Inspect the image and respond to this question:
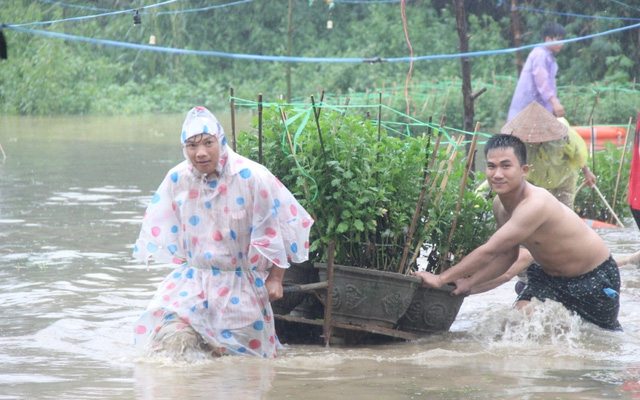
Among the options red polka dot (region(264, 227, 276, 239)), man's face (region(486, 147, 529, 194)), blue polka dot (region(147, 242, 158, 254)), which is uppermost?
man's face (region(486, 147, 529, 194))

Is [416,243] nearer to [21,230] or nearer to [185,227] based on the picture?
[185,227]

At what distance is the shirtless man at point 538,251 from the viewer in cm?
518

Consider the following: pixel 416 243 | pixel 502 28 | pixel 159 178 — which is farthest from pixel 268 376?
pixel 502 28

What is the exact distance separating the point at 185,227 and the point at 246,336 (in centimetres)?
65

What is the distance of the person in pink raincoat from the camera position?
479 cm

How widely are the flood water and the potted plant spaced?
1.28ft

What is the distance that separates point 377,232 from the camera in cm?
525

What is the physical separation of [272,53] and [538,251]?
30.5m

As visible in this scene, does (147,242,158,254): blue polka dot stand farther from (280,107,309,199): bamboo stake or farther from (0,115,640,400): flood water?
(280,107,309,199): bamboo stake

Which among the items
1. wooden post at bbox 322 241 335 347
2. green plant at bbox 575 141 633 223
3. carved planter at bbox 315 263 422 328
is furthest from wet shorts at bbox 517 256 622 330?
green plant at bbox 575 141 633 223

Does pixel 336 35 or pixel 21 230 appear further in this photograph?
pixel 336 35

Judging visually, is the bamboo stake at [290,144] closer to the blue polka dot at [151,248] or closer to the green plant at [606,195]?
the blue polka dot at [151,248]

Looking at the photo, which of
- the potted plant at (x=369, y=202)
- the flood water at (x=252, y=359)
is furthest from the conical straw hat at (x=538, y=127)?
the potted plant at (x=369, y=202)

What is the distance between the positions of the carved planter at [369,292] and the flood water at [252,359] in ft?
0.79
